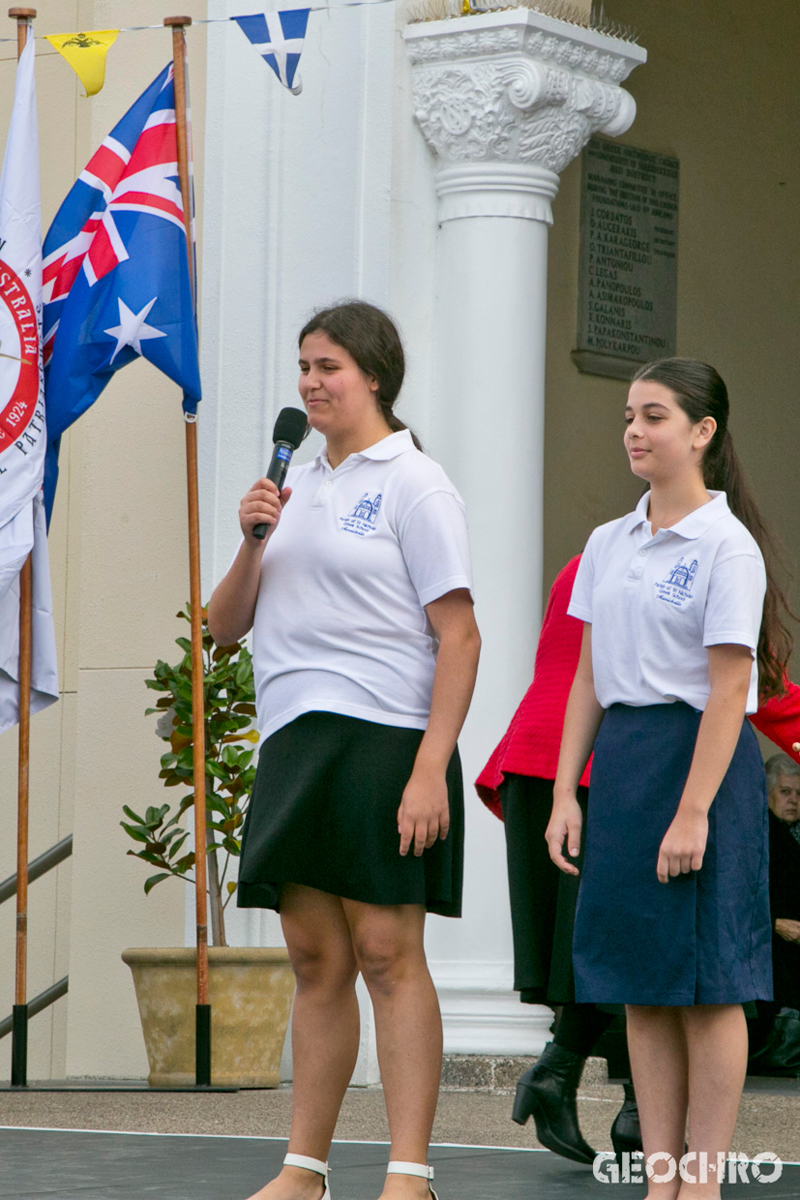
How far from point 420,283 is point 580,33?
2.88 ft

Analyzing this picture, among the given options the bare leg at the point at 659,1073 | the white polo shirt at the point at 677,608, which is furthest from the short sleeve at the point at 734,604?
the bare leg at the point at 659,1073

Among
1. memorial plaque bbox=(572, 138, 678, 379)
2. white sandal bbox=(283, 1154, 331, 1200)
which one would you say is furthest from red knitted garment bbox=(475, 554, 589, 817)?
memorial plaque bbox=(572, 138, 678, 379)

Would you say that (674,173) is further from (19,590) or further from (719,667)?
(719,667)

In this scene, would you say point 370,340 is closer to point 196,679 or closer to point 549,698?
point 549,698

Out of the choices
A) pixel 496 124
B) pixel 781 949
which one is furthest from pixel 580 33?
pixel 781 949

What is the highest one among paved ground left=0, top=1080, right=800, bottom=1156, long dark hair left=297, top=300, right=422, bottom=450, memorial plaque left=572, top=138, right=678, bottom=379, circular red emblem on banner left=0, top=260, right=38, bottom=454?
memorial plaque left=572, top=138, right=678, bottom=379

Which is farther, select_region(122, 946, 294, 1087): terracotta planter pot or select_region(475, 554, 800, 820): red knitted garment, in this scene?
select_region(122, 946, 294, 1087): terracotta planter pot

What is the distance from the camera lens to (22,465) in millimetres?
5633

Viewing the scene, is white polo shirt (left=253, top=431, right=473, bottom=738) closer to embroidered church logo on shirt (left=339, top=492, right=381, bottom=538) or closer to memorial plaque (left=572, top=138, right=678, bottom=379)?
embroidered church logo on shirt (left=339, top=492, right=381, bottom=538)

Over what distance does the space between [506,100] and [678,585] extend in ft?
10.3

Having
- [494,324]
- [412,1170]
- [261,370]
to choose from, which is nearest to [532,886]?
[412,1170]

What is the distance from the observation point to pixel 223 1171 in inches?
145

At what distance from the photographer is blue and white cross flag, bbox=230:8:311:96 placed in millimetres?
5625

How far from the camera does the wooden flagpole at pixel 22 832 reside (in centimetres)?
562
